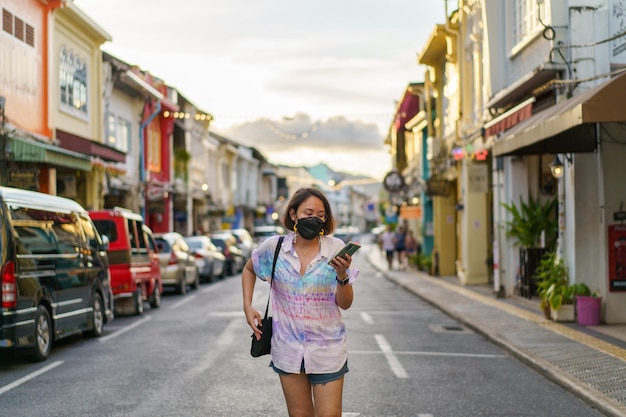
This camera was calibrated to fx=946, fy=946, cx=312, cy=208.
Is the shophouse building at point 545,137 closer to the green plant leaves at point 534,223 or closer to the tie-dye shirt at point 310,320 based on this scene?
the green plant leaves at point 534,223

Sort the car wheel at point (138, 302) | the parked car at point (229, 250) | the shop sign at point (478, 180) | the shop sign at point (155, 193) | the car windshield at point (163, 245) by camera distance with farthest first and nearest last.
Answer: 1. the shop sign at point (155, 193)
2. the parked car at point (229, 250)
3. the shop sign at point (478, 180)
4. the car windshield at point (163, 245)
5. the car wheel at point (138, 302)

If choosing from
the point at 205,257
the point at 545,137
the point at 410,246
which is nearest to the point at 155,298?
the point at 205,257

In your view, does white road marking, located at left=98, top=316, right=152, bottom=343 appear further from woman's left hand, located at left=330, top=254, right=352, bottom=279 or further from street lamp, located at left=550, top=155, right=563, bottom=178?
woman's left hand, located at left=330, top=254, right=352, bottom=279

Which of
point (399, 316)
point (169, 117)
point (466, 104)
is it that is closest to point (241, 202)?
point (169, 117)

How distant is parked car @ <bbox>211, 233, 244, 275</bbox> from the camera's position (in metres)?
35.6

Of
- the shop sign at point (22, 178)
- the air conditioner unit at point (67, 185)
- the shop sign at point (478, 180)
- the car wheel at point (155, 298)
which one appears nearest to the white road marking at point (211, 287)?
the air conditioner unit at point (67, 185)

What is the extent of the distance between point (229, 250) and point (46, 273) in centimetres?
2385

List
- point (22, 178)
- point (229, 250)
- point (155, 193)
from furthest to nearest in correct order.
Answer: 1. point (155, 193)
2. point (229, 250)
3. point (22, 178)

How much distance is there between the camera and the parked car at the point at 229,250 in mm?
35625

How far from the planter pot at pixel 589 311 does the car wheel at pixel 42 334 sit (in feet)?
27.3

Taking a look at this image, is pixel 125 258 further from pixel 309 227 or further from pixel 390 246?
pixel 390 246

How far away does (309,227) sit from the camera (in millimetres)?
5207

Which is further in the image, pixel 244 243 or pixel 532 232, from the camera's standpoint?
pixel 244 243

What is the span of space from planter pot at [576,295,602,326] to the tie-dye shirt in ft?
35.6
